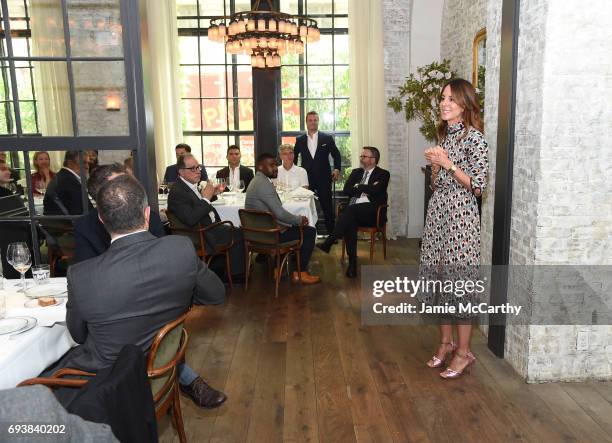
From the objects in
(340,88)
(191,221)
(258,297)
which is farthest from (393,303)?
(340,88)

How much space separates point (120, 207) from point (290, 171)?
526cm

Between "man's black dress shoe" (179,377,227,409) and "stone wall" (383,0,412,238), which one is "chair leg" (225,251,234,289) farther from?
"stone wall" (383,0,412,238)

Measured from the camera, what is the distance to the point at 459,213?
137 inches

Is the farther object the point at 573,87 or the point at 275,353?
the point at 275,353

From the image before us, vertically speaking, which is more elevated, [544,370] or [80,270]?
[80,270]

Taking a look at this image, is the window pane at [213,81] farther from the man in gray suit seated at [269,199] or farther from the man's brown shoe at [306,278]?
the man's brown shoe at [306,278]

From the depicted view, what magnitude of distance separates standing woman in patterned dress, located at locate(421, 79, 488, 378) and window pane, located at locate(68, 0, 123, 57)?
6.54ft

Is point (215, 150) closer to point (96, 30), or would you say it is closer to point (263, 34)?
point (263, 34)

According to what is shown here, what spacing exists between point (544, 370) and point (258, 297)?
2768 millimetres

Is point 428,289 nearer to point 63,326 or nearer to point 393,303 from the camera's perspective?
point 393,303

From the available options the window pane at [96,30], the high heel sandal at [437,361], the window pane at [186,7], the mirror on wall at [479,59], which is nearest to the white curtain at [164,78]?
the window pane at [186,7]

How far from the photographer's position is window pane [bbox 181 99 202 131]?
338 inches

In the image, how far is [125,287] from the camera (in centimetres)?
214

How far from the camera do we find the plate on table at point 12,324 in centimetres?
234
